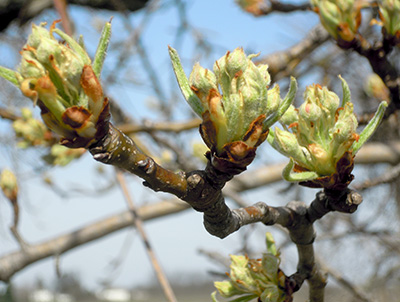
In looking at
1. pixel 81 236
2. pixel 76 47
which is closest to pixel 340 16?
pixel 76 47

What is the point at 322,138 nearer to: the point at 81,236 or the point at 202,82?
the point at 202,82

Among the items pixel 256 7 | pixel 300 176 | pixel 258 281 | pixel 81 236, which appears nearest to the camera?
pixel 300 176

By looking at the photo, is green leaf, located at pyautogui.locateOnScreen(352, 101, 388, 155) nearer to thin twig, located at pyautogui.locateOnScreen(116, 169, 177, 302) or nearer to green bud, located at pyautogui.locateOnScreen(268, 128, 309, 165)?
green bud, located at pyautogui.locateOnScreen(268, 128, 309, 165)

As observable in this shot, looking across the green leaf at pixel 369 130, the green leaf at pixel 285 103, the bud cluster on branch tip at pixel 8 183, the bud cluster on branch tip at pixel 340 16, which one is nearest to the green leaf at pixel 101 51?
the green leaf at pixel 285 103

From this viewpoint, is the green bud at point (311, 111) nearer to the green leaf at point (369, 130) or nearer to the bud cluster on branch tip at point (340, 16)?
the green leaf at point (369, 130)

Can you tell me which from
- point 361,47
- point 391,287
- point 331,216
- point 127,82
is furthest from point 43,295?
point 361,47

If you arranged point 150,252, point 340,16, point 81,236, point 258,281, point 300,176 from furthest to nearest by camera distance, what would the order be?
1. point 81,236
2. point 150,252
3. point 340,16
4. point 258,281
5. point 300,176

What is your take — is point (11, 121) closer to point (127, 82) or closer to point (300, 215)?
point (300, 215)
